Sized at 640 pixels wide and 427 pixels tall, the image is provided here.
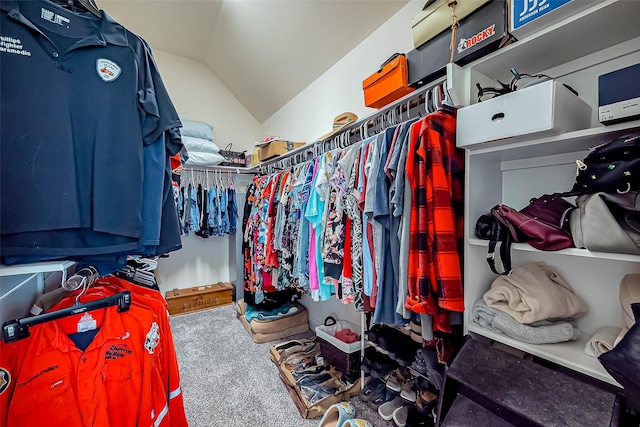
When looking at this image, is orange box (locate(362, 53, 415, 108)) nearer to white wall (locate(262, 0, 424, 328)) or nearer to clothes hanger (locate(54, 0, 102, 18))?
white wall (locate(262, 0, 424, 328))

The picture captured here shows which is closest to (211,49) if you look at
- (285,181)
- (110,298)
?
(285,181)

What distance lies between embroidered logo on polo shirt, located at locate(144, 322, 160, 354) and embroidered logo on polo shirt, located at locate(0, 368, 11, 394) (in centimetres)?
33

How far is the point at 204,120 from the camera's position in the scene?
348 centimetres

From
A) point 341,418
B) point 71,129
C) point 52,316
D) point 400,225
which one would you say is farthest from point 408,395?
point 71,129

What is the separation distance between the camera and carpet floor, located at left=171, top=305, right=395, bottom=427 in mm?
1540

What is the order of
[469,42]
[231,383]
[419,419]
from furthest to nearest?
[231,383] < [419,419] < [469,42]

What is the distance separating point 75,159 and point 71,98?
0.17 meters

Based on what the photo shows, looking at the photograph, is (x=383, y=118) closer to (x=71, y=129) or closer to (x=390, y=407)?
(x=71, y=129)

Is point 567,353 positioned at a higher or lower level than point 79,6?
lower

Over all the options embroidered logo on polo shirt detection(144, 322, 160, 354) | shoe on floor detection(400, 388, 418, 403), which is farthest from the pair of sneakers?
embroidered logo on polo shirt detection(144, 322, 160, 354)

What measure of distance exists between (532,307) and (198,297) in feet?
10.8

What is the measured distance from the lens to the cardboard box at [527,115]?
0.78 m

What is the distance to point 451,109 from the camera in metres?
1.07

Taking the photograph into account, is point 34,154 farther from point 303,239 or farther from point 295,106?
point 295,106
